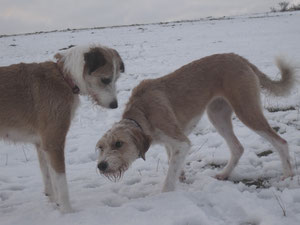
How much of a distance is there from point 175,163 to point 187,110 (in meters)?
0.93

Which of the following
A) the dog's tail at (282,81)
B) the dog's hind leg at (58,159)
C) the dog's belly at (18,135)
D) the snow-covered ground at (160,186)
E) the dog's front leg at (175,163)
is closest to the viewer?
the snow-covered ground at (160,186)

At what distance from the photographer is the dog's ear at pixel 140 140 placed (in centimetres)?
384

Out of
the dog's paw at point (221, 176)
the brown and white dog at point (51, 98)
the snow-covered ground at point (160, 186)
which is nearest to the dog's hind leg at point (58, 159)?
the brown and white dog at point (51, 98)

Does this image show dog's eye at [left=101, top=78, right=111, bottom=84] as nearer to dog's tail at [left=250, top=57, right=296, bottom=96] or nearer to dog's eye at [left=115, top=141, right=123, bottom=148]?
dog's eye at [left=115, top=141, right=123, bottom=148]

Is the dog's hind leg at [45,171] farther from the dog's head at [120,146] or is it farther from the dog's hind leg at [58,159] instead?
the dog's head at [120,146]

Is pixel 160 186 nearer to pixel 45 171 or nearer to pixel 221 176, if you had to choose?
pixel 221 176

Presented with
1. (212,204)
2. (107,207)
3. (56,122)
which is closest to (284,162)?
(212,204)

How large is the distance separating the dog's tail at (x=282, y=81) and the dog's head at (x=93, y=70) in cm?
217

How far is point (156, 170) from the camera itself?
15.4 feet

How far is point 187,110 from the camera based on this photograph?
4.64 meters

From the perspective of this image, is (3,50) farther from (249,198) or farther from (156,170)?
(249,198)

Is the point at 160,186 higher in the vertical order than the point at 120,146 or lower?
lower

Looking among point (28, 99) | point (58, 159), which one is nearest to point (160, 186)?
point (58, 159)

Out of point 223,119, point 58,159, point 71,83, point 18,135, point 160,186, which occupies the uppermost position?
point 71,83
